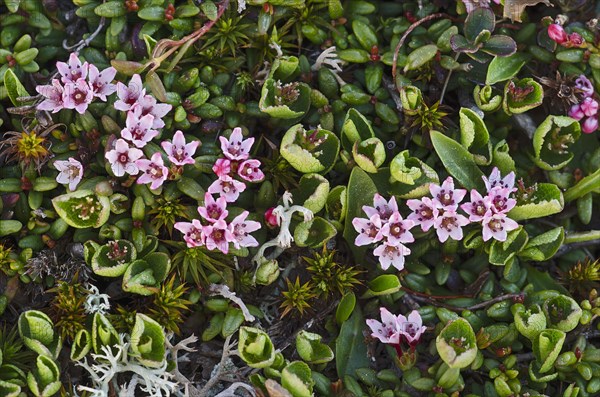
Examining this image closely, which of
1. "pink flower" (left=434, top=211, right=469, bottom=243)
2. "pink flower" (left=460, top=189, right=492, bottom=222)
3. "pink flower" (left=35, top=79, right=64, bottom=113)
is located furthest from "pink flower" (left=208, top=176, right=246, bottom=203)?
"pink flower" (left=460, top=189, right=492, bottom=222)

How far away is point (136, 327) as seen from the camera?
115 inches

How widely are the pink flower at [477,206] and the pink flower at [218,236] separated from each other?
105cm

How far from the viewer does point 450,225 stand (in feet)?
10.5

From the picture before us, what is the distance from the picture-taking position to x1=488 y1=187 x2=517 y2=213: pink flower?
10.3 feet

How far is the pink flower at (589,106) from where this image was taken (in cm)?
343

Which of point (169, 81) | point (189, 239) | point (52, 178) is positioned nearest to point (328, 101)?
point (169, 81)

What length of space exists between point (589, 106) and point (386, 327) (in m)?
1.46

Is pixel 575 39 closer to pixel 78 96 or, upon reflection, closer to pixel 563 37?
pixel 563 37

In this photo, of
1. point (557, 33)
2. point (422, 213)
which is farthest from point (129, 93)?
point (557, 33)

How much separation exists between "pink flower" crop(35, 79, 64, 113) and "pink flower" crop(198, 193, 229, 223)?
0.78m

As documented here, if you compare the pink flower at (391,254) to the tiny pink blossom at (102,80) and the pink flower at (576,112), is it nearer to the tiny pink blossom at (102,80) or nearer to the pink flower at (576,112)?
the pink flower at (576,112)

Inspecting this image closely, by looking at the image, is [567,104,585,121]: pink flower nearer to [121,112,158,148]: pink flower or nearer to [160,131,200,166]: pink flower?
[160,131,200,166]: pink flower

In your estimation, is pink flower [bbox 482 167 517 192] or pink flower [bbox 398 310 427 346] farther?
pink flower [bbox 482 167 517 192]

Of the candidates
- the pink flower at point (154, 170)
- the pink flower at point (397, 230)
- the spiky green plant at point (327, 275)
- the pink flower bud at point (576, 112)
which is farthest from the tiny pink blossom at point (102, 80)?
the pink flower bud at point (576, 112)
